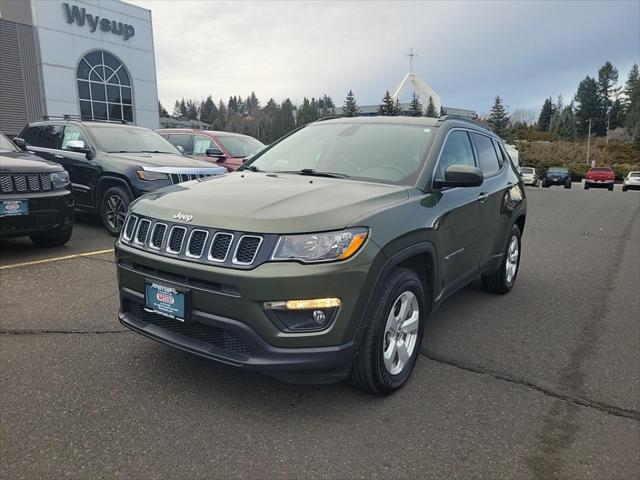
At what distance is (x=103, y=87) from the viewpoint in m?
29.1

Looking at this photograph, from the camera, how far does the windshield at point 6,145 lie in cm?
659

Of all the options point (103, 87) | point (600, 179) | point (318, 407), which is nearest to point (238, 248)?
point (318, 407)

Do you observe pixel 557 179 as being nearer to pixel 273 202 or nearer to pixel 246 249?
pixel 273 202

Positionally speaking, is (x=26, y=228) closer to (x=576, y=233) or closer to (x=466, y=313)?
(x=466, y=313)

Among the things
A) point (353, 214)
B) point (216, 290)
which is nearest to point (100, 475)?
point (216, 290)

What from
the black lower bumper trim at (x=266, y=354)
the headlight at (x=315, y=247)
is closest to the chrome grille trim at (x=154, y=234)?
the black lower bumper trim at (x=266, y=354)

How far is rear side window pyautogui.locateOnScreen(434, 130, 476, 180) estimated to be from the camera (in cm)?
375

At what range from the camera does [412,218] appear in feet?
10.3

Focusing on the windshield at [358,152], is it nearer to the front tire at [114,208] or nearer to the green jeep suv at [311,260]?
the green jeep suv at [311,260]

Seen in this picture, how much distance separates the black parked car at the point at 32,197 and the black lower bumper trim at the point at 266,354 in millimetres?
3977

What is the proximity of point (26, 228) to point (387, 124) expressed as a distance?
4407 millimetres

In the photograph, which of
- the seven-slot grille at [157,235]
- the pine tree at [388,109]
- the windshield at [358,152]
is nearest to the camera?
the seven-slot grille at [157,235]

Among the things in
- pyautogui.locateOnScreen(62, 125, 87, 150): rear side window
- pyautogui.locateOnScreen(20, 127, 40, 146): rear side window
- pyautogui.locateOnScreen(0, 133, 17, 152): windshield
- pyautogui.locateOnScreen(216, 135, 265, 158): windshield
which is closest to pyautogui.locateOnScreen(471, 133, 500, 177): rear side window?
pyautogui.locateOnScreen(0, 133, 17, 152): windshield

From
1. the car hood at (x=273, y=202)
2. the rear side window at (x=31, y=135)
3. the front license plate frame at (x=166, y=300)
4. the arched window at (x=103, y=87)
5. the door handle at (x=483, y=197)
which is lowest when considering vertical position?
the front license plate frame at (x=166, y=300)
